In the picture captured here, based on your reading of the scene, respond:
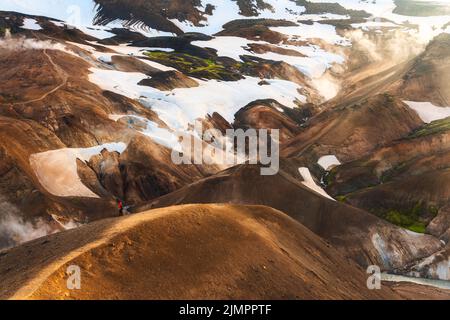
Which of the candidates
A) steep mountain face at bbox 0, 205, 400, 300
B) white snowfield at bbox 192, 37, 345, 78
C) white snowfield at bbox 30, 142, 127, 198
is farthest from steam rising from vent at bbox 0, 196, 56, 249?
white snowfield at bbox 192, 37, 345, 78

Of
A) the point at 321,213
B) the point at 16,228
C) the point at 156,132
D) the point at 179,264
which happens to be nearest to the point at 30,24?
the point at 156,132

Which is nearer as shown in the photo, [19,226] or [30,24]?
[19,226]

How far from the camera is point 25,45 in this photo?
381ft

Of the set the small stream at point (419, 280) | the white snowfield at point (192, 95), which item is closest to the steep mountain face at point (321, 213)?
the small stream at point (419, 280)

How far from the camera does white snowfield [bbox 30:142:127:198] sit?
72.6 m

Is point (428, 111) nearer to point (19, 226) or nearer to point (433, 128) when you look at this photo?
point (433, 128)

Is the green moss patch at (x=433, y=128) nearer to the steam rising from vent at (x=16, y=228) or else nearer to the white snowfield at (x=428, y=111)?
the white snowfield at (x=428, y=111)

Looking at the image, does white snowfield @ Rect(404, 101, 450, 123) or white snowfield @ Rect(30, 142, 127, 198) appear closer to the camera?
white snowfield @ Rect(30, 142, 127, 198)

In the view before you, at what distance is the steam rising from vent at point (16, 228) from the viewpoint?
57.4 m

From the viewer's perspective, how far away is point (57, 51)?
375 feet

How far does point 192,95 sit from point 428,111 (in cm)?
5040

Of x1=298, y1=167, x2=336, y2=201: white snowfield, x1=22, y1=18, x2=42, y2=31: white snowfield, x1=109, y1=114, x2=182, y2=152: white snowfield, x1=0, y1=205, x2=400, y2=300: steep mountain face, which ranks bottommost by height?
x1=298, y1=167, x2=336, y2=201: white snowfield

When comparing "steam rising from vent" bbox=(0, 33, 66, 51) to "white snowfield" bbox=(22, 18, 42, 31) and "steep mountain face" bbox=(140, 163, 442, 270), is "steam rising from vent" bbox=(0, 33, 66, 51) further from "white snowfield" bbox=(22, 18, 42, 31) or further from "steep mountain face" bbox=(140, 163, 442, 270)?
"steep mountain face" bbox=(140, 163, 442, 270)

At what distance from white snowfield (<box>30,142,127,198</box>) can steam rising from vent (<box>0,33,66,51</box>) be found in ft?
141
